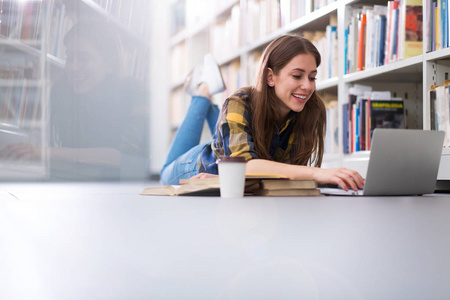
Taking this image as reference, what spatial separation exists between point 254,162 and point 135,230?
54 cm

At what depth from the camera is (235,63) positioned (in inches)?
136

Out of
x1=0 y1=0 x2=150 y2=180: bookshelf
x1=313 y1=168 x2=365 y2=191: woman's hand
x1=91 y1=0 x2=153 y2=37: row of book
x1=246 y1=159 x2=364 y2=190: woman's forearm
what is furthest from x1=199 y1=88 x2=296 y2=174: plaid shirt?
x1=91 y1=0 x2=153 y2=37: row of book

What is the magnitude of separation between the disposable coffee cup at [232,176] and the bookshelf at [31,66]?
148 cm

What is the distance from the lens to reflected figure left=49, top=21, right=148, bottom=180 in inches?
90.7

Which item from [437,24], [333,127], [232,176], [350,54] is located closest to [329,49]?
[350,54]

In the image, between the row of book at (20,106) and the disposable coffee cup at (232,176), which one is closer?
the disposable coffee cup at (232,176)

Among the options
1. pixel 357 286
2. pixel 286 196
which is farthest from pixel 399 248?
pixel 286 196

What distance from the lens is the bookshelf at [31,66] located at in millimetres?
2002

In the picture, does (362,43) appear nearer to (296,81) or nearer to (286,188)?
(296,81)

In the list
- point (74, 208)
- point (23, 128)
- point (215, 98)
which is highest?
point (215, 98)

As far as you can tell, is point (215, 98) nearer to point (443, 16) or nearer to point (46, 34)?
point (46, 34)

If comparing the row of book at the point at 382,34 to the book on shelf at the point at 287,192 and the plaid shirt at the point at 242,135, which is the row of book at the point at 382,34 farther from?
the book on shelf at the point at 287,192

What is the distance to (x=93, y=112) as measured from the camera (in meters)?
2.56

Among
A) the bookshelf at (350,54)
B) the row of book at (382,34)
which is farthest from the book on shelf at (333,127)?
the row of book at (382,34)
